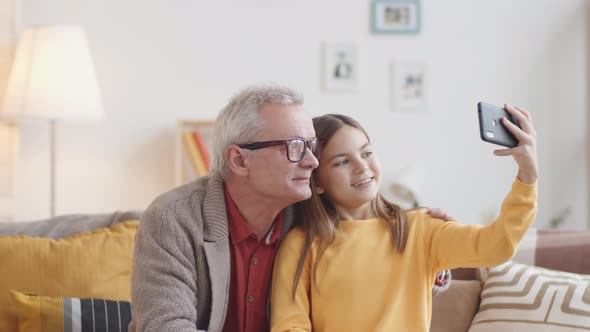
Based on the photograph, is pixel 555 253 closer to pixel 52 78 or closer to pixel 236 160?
pixel 236 160

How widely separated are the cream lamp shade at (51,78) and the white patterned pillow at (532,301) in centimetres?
203

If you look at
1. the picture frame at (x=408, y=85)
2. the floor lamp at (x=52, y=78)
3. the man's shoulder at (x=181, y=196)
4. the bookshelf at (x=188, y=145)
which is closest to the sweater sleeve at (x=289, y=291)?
the man's shoulder at (x=181, y=196)

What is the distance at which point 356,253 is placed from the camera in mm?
2027

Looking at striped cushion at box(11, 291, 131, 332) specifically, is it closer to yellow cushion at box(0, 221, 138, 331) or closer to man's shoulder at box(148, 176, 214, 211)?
Answer: yellow cushion at box(0, 221, 138, 331)

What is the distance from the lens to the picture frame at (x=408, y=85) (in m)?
4.46

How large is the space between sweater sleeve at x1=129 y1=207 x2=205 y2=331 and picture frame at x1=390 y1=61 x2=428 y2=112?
2.63 meters

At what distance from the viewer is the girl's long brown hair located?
2.03 metres

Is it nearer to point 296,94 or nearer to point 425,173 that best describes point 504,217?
point 296,94

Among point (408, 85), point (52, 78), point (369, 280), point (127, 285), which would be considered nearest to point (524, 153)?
point (369, 280)

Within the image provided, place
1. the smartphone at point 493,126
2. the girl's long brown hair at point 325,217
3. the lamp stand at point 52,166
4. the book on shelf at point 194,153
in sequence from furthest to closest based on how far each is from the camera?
the book on shelf at point 194,153
the lamp stand at point 52,166
the girl's long brown hair at point 325,217
the smartphone at point 493,126

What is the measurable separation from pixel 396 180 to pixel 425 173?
11.7 inches

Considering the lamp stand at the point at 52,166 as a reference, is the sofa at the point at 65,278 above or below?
below

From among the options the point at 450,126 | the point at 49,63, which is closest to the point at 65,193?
the point at 49,63

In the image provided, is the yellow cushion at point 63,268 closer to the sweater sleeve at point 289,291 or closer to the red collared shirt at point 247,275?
the red collared shirt at point 247,275
